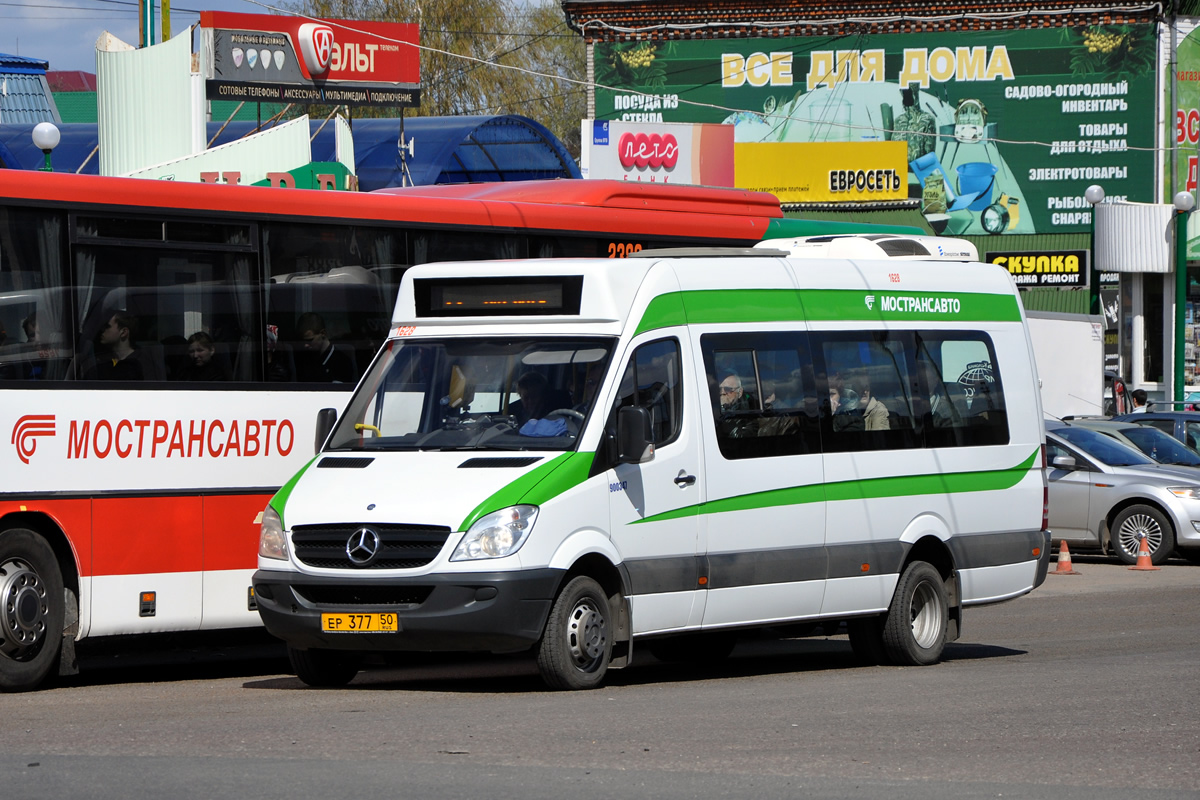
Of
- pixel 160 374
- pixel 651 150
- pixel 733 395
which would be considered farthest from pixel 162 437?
pixel 651 150

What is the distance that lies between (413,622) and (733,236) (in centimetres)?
701

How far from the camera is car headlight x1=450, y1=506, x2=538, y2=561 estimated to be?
979 cm

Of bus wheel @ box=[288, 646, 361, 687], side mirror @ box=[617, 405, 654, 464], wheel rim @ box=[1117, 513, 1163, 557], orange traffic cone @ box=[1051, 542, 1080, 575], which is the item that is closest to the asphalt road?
bus wheel @ box=[288, 646, 361, 687]

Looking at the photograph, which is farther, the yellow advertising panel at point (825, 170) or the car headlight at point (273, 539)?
the yellow advertising panel at point (825, 170)

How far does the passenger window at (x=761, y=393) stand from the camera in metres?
11.2

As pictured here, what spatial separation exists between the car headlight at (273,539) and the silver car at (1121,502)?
13537 millimetres

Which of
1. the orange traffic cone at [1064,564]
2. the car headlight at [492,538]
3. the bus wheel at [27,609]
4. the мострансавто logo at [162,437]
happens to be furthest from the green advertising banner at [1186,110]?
the bus wheel at [27,609]

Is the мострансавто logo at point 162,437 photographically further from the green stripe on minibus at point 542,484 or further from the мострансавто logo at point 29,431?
the green stripe on minibus at point 542,484

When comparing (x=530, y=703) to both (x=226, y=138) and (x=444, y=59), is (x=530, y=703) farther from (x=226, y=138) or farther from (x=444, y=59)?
(x=444, y=59)

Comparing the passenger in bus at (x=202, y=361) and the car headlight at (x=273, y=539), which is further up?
the passenger in bus at (x=202, y=361)

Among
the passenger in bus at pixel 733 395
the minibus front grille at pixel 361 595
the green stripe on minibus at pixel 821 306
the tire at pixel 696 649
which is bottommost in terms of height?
the tire at pixel 696 649

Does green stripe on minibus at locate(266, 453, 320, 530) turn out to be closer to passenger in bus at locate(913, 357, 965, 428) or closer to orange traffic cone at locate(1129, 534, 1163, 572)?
passenger in bus at locate(913, 357, 965, 428)

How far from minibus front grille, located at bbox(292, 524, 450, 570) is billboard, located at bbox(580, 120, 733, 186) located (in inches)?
1286

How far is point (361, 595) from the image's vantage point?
9.97 m
